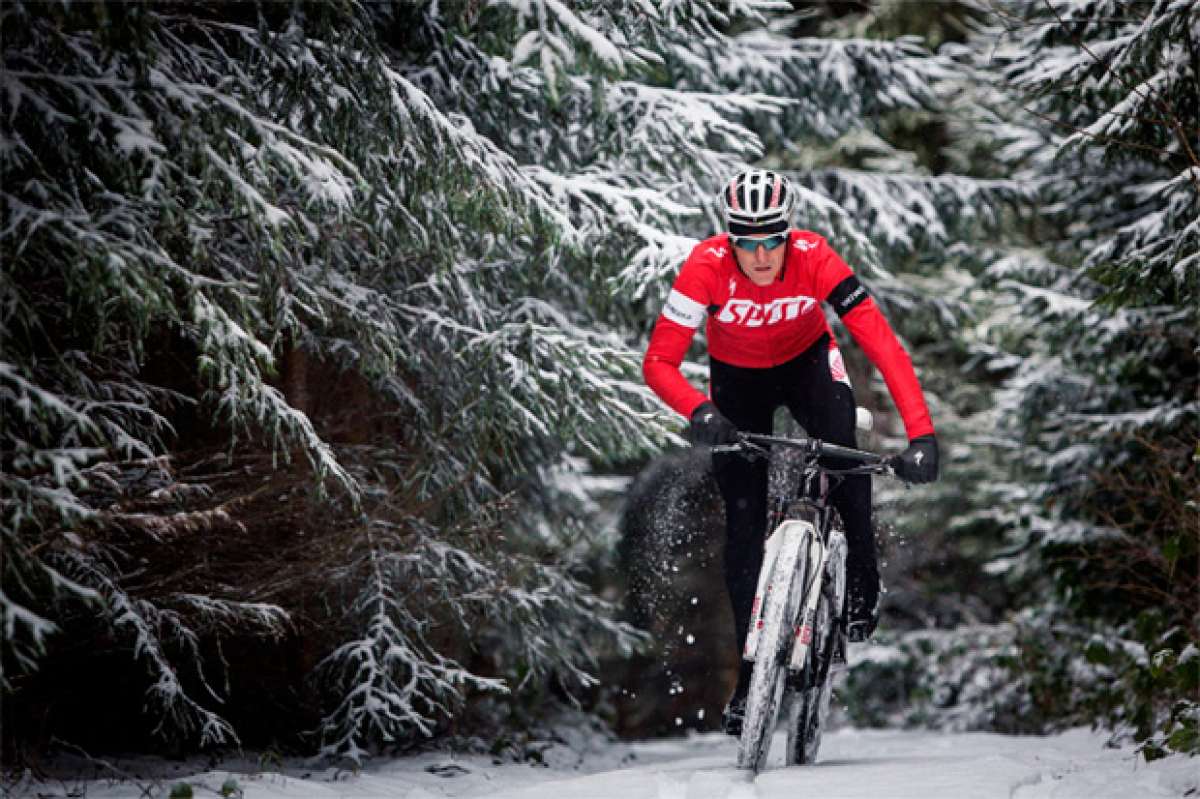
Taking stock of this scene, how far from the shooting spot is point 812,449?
16.0ft

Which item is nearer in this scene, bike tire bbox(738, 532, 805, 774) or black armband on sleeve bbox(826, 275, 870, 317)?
bike tire bbox(738, 532, 805, 774)

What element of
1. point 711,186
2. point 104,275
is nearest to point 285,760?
point 104,275

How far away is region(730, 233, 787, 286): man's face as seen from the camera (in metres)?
5.16

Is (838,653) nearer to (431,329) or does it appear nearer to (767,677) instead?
(767,677)

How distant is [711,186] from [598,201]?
6.19 ft

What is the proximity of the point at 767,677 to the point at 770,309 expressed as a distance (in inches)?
66.3

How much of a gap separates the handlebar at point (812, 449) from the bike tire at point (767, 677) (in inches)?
19.3

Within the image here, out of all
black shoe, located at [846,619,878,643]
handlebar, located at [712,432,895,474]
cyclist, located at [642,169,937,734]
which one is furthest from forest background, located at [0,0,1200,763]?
handlebar, located at [712,432,895,474]

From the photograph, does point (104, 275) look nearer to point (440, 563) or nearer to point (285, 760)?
point (440, 563)

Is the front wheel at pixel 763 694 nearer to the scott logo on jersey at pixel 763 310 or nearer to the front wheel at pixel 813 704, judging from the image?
the front wheel at pixel 813 704

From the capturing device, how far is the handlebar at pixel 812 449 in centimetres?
482

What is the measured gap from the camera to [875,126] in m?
11.5

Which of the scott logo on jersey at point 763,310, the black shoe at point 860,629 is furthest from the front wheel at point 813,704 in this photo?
the scott logo on jersey at point 763,310

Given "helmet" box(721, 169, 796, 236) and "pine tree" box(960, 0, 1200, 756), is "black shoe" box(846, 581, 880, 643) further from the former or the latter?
"helmet" box(721, 169, 796, 236)
